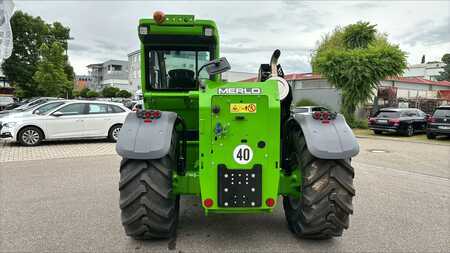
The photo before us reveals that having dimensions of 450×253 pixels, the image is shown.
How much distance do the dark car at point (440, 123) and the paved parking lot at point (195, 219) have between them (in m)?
8.15

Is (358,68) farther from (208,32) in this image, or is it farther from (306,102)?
(208,32)

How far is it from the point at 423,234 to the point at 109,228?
3.75 meters

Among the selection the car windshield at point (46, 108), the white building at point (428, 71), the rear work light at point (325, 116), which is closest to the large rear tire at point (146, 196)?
the rear work light at point (325, 116)

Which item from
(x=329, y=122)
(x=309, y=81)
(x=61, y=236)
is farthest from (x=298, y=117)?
(x=309, y=81)

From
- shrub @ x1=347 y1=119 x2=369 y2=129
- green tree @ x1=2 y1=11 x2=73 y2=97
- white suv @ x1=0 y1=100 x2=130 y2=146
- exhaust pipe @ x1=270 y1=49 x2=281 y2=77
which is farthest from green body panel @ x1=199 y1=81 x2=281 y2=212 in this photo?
green tree @ x1=2 y1=11 x2=73 y2=97

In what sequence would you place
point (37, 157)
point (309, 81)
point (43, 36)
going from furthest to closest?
1. point (43, 36)
2. point (309, 81)
3. point (37, 157)

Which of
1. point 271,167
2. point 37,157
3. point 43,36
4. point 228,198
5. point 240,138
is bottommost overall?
point 37,157

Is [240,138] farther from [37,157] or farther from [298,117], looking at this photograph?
[37,157]

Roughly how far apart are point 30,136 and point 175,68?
8008 millimetres

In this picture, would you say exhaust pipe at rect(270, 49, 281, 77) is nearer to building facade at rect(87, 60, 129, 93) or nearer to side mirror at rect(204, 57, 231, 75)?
side mirror at rect(204, 57, 231, 75)

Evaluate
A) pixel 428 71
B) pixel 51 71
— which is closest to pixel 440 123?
pixel 51 71

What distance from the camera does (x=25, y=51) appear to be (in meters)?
36.2

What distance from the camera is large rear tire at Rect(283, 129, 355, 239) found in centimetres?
350

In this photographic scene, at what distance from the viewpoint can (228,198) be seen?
11.2ft
